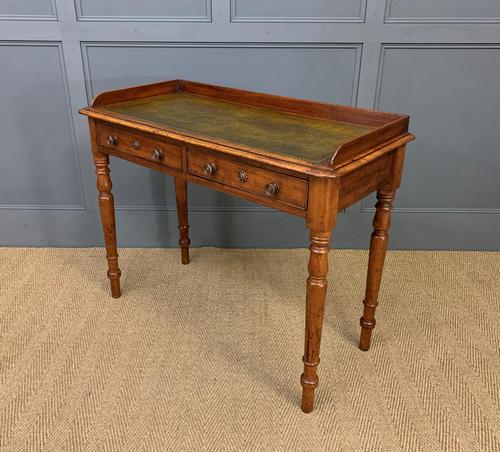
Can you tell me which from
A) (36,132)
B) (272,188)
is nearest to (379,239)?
(272,188)

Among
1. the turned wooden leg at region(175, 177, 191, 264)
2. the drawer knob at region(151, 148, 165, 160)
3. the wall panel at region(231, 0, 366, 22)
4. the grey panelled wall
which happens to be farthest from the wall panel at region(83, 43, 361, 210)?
the drawer knob at region(151, 148, 165, 160)

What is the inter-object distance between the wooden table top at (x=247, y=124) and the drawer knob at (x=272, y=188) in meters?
0.11

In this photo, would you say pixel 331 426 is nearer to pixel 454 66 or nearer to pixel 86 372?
pixel 86 372

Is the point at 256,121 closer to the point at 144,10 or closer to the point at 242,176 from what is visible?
the point at 242,176

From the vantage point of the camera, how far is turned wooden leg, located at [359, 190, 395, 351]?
2039mm

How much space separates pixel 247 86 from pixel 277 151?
47.7 inches

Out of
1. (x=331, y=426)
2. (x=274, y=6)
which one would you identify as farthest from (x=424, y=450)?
(x=274, y=6)

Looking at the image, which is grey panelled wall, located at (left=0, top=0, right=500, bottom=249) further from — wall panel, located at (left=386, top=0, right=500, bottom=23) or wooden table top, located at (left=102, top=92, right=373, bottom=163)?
wooden table top, located at (left=102, top=92, right=373, bottom=163)

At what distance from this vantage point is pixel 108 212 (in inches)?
99.3

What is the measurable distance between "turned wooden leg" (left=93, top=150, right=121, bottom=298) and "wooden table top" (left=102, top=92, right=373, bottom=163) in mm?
259

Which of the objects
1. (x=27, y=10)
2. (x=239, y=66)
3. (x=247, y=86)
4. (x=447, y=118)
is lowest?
(x=447, y=118)

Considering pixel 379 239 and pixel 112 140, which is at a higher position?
pixel 112 140

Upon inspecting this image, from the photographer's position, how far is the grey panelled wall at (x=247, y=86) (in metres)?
2.70

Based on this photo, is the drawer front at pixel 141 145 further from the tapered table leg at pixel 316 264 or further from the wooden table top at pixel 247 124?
the tapered table leg at pixel 316 264
